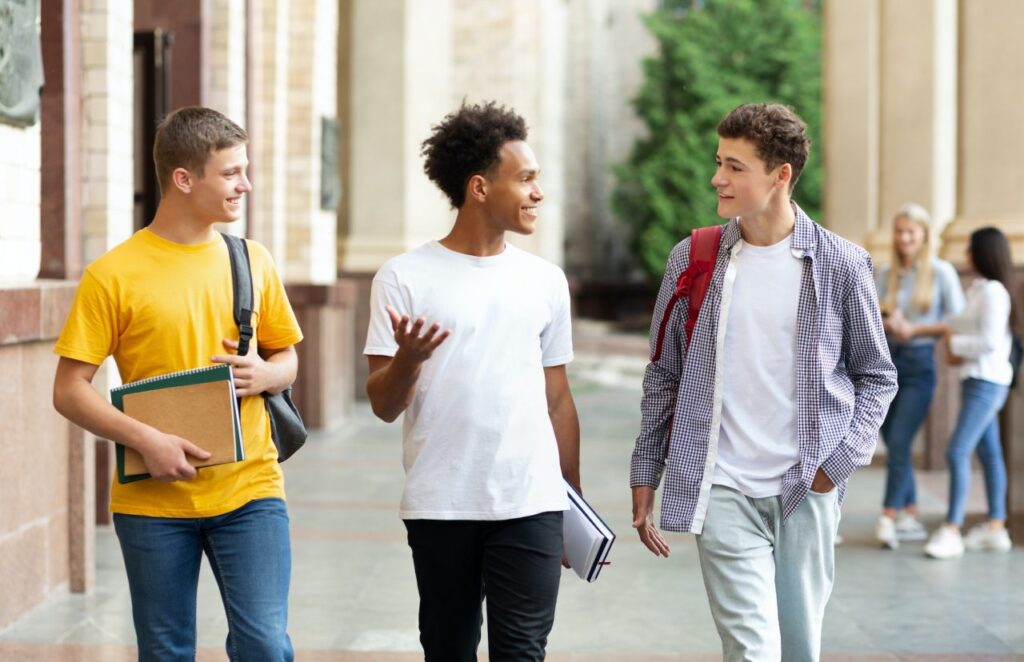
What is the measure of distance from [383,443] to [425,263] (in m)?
10.4

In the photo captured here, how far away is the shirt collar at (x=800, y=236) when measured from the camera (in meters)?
3.93

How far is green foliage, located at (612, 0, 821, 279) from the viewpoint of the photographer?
46812 mm

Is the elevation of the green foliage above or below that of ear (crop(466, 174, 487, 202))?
above

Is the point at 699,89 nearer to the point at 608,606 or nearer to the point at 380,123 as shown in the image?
the point at 380,123

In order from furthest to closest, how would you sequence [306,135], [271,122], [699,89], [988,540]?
[699,89] → [306,135] → [271,122] → [988,540]

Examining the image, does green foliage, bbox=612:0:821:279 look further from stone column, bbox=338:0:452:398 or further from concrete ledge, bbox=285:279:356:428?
concrete ledge, bbox=285:279:356:428

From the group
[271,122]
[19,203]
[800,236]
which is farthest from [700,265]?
[271,122]

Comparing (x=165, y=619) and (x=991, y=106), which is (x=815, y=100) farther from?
(x=165, y=619)

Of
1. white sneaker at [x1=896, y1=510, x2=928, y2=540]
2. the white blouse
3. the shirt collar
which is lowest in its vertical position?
white sneaker at [x1=896, y1=510, x2=928, y2=540]

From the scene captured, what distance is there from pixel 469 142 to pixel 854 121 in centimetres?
1259

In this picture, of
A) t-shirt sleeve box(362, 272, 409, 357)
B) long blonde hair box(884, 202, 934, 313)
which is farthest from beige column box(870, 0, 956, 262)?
t-shirt sleeve box(362, 272, 409, 357)

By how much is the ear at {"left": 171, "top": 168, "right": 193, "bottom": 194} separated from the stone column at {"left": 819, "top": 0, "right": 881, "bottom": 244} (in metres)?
12.7

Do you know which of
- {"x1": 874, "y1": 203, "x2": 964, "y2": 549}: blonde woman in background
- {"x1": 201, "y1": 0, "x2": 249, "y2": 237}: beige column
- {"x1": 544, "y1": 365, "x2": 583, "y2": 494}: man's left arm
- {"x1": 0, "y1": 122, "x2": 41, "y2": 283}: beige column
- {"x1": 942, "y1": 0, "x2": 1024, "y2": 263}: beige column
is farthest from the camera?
{"x1": 201, "y1": 0, "x2": 249, "y2": 237}: beige column

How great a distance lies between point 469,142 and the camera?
4.00 meters
